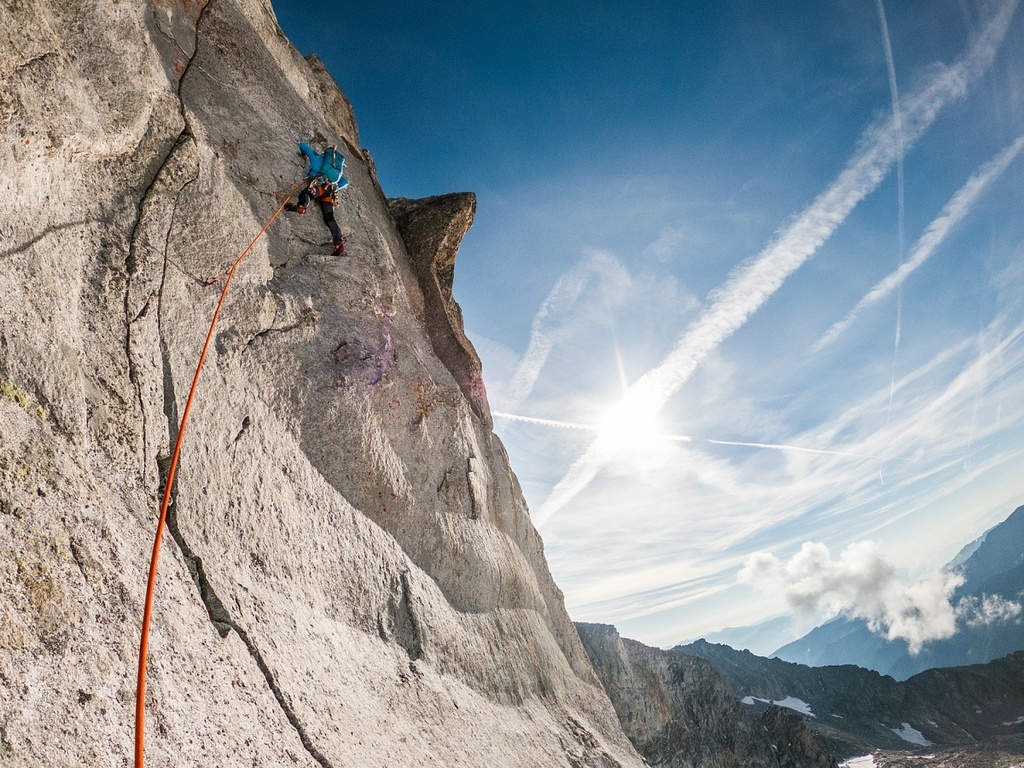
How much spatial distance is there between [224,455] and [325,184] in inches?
289

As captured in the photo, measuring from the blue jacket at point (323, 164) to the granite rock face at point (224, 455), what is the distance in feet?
1.25

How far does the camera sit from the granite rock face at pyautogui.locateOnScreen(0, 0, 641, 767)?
4.79m

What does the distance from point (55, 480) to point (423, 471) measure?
25.2ft

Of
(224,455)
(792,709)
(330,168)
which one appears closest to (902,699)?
(792,709)

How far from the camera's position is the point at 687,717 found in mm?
69250

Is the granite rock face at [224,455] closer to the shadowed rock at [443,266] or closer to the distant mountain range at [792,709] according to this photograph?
the shadowed rock at [443,266]

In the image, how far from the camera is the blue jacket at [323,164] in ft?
40.7

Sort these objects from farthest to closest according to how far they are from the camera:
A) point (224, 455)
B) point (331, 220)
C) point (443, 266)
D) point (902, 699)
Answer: point (902, 699), point (443, 266), point (331, 220), point (224, 455)

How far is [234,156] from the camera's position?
11.2 metres

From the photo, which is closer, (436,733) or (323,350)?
(436,733)

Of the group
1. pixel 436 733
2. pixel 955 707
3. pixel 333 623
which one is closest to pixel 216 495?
pixel 333 623

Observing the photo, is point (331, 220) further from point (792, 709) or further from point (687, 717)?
point (792, 709)

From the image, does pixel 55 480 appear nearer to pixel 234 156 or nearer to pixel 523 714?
pixel 234 156

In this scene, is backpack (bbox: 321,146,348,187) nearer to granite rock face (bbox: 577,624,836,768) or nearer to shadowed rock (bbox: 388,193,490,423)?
shadowed rock (bbox: 388,193,490,423)
